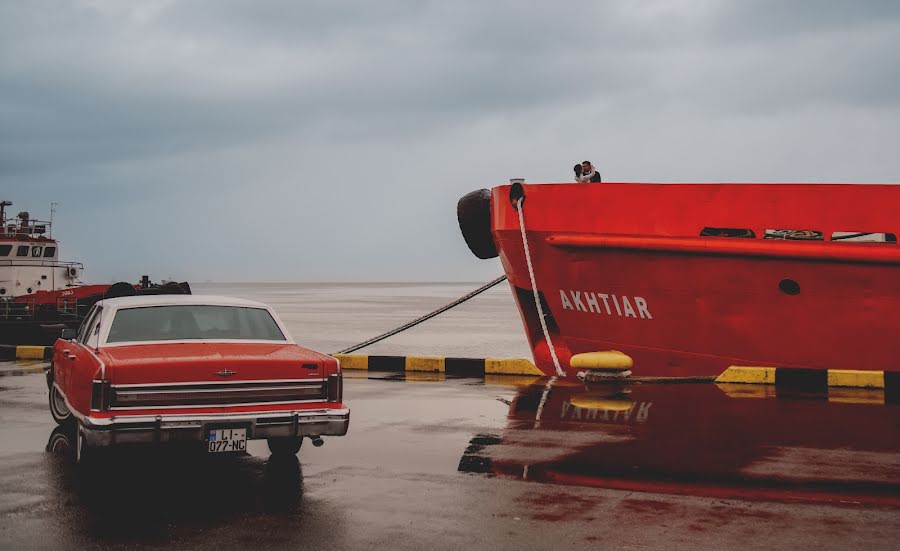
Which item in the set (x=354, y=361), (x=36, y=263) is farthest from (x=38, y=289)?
(x=354, y=361)

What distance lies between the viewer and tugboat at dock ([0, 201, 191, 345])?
23094mm

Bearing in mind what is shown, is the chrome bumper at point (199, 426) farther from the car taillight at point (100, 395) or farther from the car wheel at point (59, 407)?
the car wheel at point (59, 407)

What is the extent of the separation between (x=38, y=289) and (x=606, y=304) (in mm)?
21302

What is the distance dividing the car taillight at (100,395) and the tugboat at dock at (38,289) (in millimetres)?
14777

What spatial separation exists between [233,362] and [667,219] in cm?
736

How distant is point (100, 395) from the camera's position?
19.4ft

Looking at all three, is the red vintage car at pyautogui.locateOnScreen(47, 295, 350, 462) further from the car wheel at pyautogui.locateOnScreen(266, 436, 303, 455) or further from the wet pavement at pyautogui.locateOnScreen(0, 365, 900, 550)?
the wet pavement at pyautogui.locateOnScreen(0, 365, 900, 550)

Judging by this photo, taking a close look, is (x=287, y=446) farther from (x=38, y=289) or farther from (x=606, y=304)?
(x=38, y=289)

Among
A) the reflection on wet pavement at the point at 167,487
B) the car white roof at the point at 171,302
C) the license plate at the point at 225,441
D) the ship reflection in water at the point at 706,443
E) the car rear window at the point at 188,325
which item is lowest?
the reflection on wet pavement at the point at 167,487

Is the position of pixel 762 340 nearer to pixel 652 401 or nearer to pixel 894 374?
pixel 894 374

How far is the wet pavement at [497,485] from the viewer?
491 cm

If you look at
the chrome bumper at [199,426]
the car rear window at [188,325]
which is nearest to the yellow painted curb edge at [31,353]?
the car rear window at [188,325]

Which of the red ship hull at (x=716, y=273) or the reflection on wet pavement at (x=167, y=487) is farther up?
the red ship hull at (x=716, y=273)

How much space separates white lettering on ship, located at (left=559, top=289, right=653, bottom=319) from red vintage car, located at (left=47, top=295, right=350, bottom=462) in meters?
6.23
